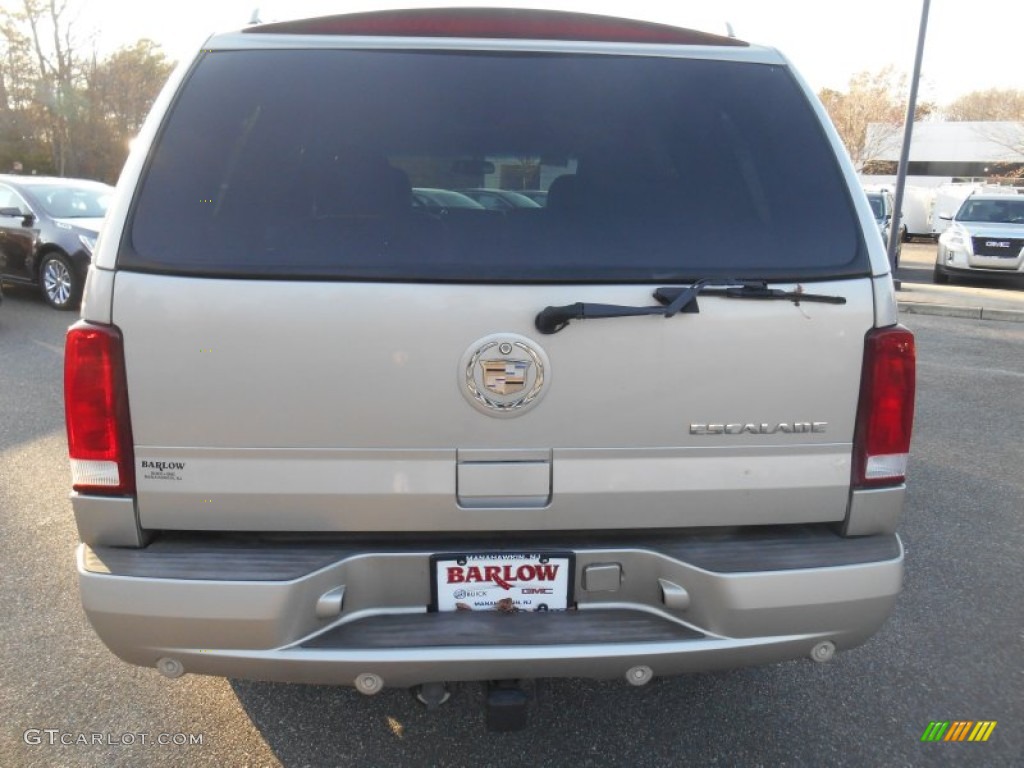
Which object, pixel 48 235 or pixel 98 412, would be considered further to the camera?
pixel 48 235

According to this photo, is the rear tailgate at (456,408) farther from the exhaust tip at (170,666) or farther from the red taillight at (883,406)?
the exhaust tip at (170,666)

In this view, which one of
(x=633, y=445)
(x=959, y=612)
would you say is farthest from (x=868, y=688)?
(x=633, y=445)

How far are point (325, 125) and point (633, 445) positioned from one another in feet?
3.69

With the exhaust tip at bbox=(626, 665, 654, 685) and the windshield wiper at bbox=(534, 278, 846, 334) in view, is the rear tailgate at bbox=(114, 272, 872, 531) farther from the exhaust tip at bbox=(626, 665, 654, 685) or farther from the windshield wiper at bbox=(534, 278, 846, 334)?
the exhaust tip at bbox=(626, 665, 654, 685)

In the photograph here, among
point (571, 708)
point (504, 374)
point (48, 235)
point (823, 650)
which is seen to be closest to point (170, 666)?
point (504, 374)

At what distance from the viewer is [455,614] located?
2.01 metres

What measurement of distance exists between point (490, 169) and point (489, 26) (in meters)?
0.37

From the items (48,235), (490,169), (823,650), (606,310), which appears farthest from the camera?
(48,235)

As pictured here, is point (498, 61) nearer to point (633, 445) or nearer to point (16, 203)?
point (633, 445)

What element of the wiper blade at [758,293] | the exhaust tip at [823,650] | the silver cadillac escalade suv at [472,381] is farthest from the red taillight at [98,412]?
the exhaust tip at [823,650]

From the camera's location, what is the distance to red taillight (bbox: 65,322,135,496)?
1.86m

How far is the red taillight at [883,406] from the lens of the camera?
199 centimetres

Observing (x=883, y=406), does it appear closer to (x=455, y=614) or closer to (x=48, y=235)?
(x=455, y=614)

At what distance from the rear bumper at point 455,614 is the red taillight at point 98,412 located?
0.19 m
